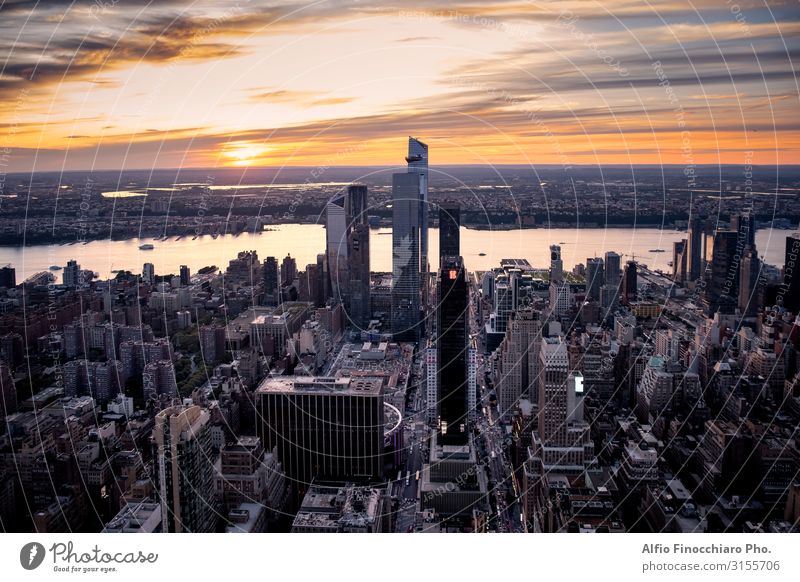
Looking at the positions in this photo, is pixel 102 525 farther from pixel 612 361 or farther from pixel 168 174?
pixel 612 361

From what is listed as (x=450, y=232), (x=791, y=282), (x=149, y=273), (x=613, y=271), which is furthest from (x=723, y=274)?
(x=149, y=273)

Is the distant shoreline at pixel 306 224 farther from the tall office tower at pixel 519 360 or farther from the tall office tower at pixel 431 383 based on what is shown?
the tall office tower at pixel 431 383

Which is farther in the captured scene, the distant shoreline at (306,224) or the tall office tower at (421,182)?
the distant shoreline at (306,224)

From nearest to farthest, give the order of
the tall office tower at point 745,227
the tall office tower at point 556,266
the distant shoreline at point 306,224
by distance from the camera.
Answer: the tall office tower at point 745,227 → the distant shoreline at point 306,224 → the tall office tower at point 556,266

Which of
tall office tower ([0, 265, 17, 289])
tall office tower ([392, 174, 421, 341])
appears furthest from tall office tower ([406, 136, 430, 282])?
tall office tower ([0, 265, 17, 289])

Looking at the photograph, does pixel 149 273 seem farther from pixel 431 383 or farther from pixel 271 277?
pixel 431 383

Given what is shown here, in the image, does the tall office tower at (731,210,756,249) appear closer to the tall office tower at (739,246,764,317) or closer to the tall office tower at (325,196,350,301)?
the tall office tower at (739,246,764,317)

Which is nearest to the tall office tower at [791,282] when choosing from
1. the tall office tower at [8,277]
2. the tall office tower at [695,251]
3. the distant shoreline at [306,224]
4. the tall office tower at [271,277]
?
the distant shoreline at [306,224]

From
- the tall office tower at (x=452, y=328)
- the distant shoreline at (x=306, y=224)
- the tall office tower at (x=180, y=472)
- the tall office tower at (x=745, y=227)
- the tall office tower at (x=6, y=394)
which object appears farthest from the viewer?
the tall office tower at (x=452, y=328)
